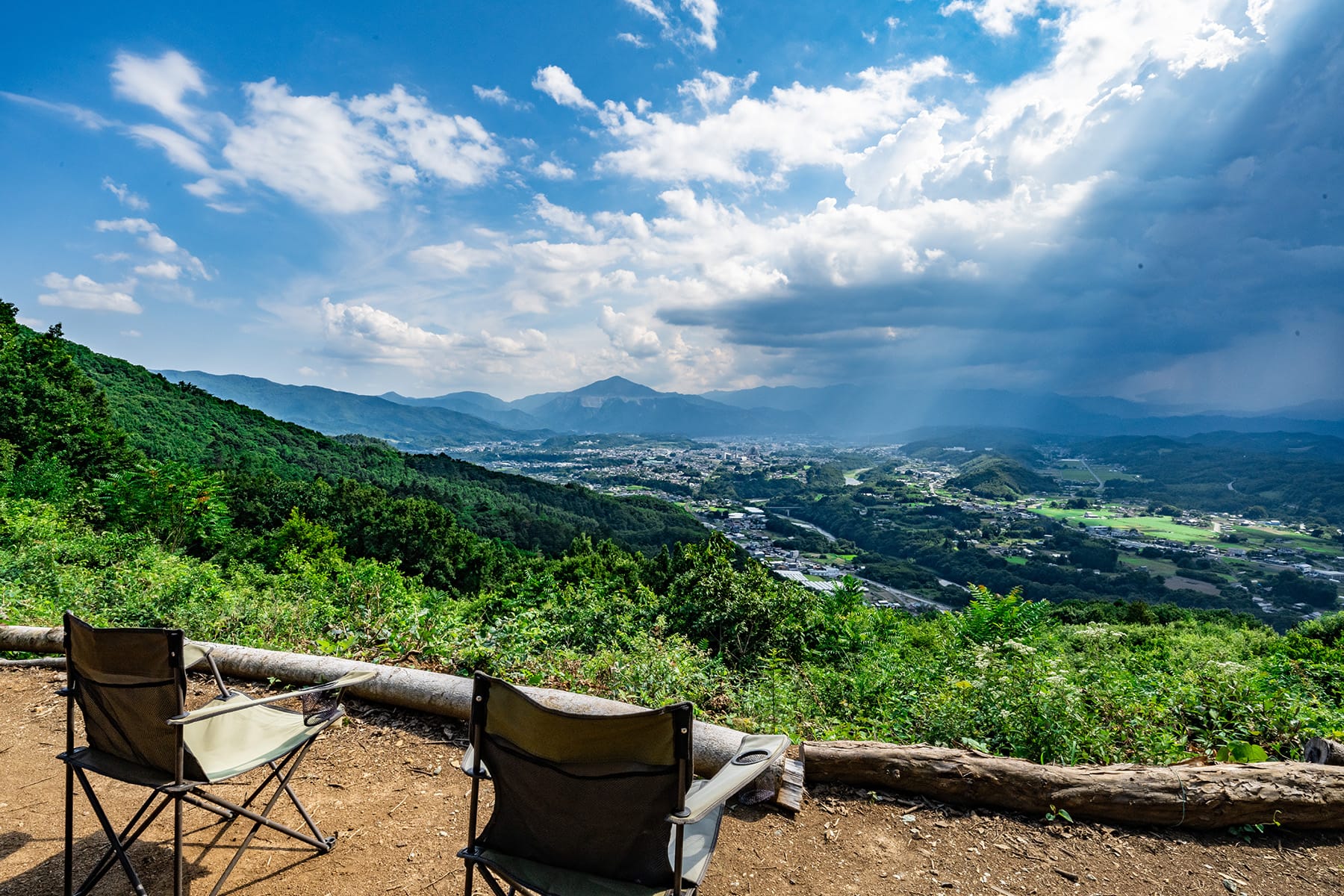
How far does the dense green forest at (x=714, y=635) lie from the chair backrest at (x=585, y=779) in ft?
7.84

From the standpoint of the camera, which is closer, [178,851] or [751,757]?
[178,851]

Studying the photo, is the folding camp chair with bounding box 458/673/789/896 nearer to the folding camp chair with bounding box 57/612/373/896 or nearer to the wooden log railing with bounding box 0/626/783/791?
the folding camp chair with bounding box 57/612/373/896

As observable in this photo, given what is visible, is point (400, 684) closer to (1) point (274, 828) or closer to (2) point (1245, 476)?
(1) point (274, 828)

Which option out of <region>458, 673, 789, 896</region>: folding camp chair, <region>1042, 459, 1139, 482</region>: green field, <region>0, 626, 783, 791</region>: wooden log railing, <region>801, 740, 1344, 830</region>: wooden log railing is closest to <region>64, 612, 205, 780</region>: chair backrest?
<region>0, 626, 783, 791</region>: wooden log railing

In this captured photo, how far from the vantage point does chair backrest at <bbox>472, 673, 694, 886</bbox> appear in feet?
6.15

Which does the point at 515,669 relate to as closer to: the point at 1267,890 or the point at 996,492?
the point at 1267,890

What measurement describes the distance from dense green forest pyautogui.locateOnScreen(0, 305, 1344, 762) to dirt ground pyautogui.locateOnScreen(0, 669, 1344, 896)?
2.39 ft

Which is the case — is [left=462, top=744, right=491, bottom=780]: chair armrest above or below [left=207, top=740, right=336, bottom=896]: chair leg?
above

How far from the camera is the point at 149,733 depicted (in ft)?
7.82

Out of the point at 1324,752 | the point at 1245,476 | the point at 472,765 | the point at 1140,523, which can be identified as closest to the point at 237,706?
the point at 472,765

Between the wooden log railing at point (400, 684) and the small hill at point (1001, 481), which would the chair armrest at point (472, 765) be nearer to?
the wooden log railing at point (400, 684)

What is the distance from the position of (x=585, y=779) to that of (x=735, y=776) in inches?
22.5

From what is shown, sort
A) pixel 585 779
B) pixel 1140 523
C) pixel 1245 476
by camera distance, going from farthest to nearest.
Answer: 1. pixel 1245 476
2. pixel 1140 523
3. pixel 585 779

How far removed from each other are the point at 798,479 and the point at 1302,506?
6463 cm
